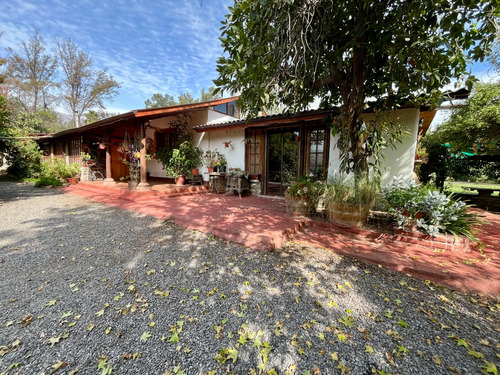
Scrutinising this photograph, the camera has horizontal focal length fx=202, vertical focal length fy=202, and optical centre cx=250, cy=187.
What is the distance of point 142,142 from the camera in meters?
6.59

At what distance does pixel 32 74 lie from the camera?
18.6 metres

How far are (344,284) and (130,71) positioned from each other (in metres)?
18.9

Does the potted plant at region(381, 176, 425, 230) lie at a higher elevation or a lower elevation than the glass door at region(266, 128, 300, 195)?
lower

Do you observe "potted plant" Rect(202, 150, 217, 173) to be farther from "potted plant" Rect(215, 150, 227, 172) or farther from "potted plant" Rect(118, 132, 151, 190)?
"potted plant" Rect(118, 132, 151, 190)

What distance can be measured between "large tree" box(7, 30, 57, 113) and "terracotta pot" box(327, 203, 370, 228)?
26014mm

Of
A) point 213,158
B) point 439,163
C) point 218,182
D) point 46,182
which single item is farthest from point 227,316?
point 46,182

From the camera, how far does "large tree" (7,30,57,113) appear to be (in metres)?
17.5

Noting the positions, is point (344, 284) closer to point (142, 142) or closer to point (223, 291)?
point (223, 291)

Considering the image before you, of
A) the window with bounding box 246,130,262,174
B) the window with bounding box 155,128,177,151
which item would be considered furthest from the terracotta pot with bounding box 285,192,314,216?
the window with bounding box 155,128,177,151

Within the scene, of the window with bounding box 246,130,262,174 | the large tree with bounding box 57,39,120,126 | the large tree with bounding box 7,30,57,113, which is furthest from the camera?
the large tree with bounding box 57,39,120,126

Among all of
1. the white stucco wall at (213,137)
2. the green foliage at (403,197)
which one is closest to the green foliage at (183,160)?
the white stucco wall at (213,137)

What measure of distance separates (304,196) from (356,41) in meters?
2.95

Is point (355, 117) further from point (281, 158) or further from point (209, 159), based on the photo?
point (209, 159)

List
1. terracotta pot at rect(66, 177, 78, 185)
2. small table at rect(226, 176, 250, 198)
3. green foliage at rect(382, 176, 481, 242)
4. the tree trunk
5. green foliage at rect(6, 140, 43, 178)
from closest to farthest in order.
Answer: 1. green foliage at rect(382, 176, 481, 242)
2. the tree trunk
3. small table at rect(226, 176, 250, 198)
4. terracotta pot at rect(66, 177, 78, 185)
5. green foliage at rect(6, 140, 43, 178)
